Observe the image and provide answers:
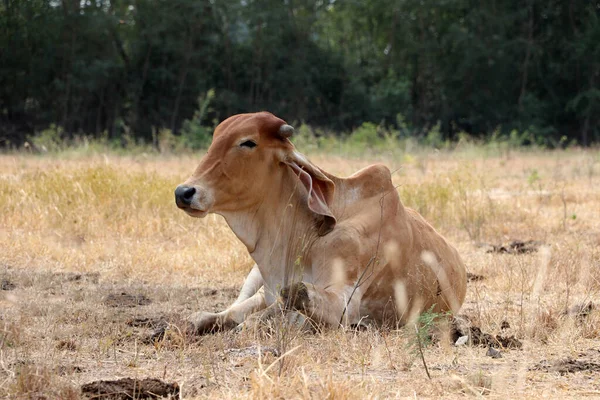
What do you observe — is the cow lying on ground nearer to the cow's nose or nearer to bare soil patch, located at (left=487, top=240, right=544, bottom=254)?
the cow's nose

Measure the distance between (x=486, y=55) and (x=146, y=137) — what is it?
561 inches

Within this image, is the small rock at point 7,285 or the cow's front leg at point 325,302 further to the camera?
the small rock at point 7,285

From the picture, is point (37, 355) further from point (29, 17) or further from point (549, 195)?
point (29, 17)

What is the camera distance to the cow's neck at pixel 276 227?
496 centimetres

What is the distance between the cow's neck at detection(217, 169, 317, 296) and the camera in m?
4.96

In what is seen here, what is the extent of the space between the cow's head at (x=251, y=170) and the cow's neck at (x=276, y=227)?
0.04m

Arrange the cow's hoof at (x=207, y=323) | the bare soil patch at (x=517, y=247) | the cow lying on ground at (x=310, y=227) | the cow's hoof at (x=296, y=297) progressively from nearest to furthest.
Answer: the cow's hoof at (x=296, y=297), the cow's hoof at (x=207, y=323), the cow lying on ground at (x=310, y=227), the bare soil patch at (x=517, y=247)

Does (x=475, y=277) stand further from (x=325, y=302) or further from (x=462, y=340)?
(x=325, y=302)

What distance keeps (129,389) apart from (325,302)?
139cm

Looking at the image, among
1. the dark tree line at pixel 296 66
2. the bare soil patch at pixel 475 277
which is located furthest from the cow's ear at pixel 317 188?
the dark tree line at pixel 296 66

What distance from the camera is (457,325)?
15.5ft

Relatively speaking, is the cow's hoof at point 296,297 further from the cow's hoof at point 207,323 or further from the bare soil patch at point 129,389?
the bare soil patch at point 129,389

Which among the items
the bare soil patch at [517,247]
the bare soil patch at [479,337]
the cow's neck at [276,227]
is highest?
the cow's neck at [276,227]

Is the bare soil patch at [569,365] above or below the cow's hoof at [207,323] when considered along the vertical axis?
above
